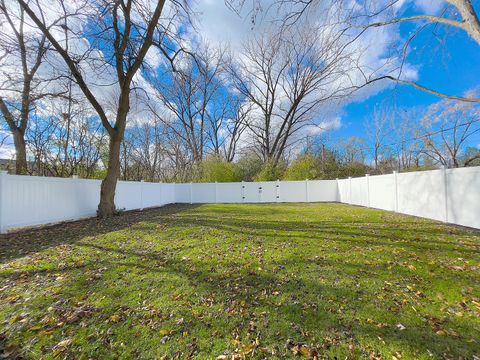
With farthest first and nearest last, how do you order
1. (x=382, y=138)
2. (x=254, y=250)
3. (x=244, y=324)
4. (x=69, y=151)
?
(x=382, y=138), (x=69, y=151), (x=254, y=250), (x=244, y=324)

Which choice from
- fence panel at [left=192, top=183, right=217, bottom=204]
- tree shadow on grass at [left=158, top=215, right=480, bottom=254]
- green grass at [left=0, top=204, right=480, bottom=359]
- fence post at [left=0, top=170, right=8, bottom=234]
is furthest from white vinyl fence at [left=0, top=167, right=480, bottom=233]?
fence panel at [left=192, top=183, right=217, bottom=204]

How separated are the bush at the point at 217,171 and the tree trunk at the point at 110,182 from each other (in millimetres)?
10249

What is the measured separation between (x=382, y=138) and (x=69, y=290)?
85.3 ft

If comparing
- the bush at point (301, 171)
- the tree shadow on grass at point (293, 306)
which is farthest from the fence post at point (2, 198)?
the bush at point (301, 171)

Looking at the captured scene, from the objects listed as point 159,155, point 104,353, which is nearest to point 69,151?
point 159,155

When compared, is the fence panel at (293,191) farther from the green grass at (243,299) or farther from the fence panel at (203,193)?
the green grass at (243,299)

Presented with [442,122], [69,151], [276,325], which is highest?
[442,122]

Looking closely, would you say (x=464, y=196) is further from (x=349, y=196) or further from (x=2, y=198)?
(x=2, y=198)

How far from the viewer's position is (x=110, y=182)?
8.11m

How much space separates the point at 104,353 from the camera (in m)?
1.74

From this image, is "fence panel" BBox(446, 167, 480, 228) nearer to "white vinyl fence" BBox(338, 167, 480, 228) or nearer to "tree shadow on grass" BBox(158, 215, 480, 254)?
"white vinyl fence" BBox(338, 167, 480, 228)

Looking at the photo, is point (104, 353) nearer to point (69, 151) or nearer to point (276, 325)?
point (276, 325)

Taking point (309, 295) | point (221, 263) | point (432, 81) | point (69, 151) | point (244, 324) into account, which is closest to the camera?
point (244, 324)

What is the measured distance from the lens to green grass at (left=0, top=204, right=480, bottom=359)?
1794mm
